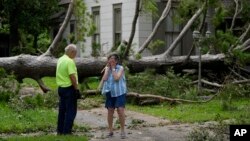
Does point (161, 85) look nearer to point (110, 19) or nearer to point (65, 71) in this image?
point (65, 71)

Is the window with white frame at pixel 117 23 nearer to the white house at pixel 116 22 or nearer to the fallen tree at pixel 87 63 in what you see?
the white house at pixel 116 22

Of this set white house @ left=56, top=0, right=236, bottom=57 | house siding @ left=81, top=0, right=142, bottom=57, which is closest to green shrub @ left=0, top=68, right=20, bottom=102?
white house @ left=56, top=0, right=236, bottom=57

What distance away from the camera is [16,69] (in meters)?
16.5

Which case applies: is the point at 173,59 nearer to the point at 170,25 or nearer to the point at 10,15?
the point at 170,25

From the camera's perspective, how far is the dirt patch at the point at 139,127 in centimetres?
1062

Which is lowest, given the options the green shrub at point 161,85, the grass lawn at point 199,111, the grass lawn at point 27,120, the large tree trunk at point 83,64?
the grass lawn at point 199,111

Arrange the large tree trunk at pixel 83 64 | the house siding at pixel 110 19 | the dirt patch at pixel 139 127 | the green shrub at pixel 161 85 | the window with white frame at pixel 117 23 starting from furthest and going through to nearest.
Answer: the window with white frame at pixel 117 23 < the house siding at pixel 110 19 < the large tree trunk at pixel 83 64 < the green shrub at pixel 161 85 < the dirt patch at pixel 139 127

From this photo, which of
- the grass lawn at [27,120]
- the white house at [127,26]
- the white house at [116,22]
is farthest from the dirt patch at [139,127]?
the white house at [116,22]

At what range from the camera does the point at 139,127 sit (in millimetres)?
11914

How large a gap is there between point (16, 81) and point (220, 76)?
7.54 metres

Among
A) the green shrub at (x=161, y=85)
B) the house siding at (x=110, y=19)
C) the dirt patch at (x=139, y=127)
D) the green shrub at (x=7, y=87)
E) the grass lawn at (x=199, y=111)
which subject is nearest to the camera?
the dirt patch at (x=139, y=127)

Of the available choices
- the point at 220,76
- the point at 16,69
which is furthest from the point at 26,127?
the point at 220,76

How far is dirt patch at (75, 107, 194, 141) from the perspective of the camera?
34.9 ft

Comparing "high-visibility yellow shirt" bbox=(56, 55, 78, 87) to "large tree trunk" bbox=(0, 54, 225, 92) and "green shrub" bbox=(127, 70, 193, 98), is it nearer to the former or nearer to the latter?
"green shrub" bbox=(127, 70, 193, 98)
